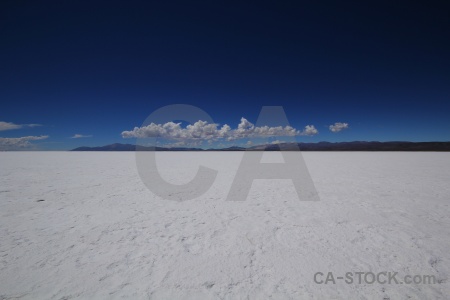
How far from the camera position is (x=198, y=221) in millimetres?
4609

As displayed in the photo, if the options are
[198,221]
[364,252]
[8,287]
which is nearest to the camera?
[8,287]

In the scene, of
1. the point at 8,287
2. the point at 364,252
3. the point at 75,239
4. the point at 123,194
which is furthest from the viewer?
the point at 123,194

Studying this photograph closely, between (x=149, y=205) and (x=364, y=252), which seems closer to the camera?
(x=364, y=252)

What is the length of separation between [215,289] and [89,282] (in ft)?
5.07

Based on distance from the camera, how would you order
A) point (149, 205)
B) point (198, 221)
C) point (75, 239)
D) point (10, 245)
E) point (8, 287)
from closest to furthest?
point (8, 287)
point (10, 245)
point (75, 239)
point (198, 221)
point (149, 205)

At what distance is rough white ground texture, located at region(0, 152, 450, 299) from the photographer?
2467 millimetres

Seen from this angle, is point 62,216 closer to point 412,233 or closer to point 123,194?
point 123,194

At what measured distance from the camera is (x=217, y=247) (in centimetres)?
344

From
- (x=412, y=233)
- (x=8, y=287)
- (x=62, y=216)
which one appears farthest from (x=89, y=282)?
(x=412, y=233)

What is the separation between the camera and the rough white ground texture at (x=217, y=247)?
2467mm

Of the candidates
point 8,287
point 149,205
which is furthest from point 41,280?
point 149,205

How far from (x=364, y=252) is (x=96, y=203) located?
6.22m

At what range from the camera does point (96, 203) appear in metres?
5.77

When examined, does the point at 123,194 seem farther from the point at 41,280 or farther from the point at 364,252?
the point at 364,252
